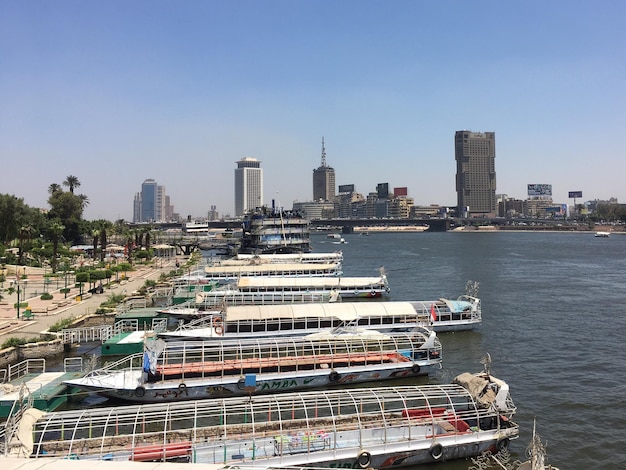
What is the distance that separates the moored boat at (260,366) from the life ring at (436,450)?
10183 mm

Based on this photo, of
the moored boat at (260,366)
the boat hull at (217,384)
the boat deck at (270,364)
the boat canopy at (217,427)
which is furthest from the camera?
the boat deck at (270,364)

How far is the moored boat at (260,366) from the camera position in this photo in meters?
27.9

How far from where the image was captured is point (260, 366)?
1176 inches

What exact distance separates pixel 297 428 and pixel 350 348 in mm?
11429

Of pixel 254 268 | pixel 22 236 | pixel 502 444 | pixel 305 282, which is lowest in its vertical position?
pixel 502 444

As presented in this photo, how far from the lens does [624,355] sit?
128ft

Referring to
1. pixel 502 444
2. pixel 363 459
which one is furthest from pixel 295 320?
pixel 502 444

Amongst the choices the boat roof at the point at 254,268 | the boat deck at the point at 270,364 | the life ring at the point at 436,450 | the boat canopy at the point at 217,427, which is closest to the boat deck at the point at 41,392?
the boat canopy at the point at 217,427

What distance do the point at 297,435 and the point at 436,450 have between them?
6021mm

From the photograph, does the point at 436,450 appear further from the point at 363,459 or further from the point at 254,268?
the point at 254,268

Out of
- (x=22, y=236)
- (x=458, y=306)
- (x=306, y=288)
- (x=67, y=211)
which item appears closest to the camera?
(x=458, y=306)

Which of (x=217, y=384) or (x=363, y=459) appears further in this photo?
(x=217, y=384)

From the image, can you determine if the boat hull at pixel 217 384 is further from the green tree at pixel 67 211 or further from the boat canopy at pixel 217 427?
the green tree at pixel 67 211

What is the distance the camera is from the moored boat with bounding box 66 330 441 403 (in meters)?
27.9
